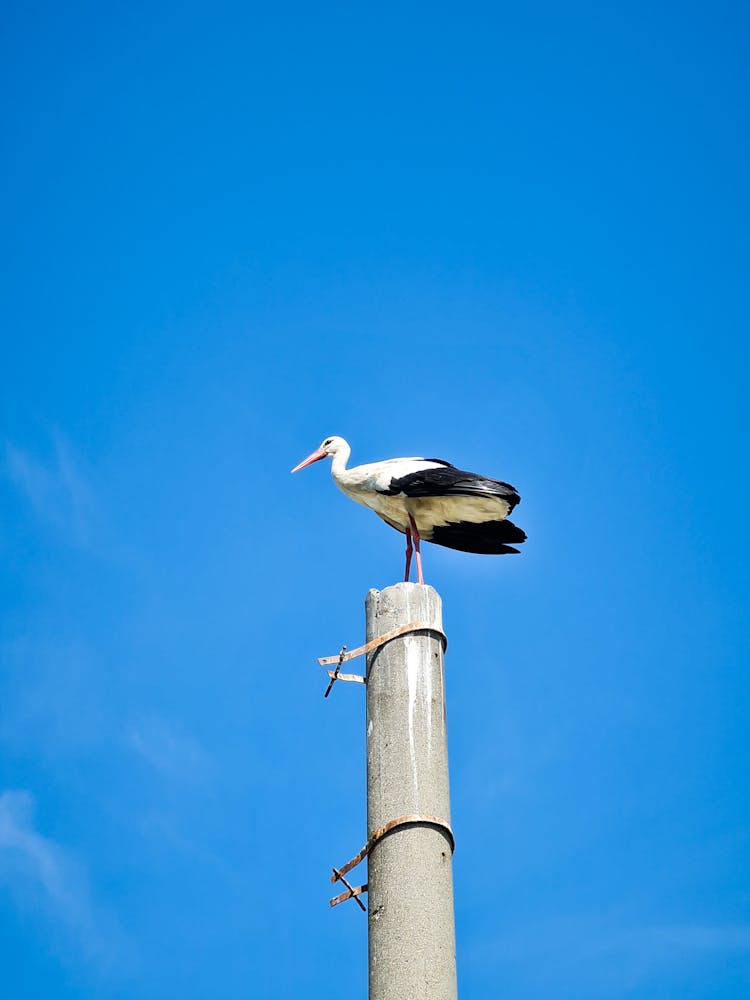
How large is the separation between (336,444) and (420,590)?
150 inches

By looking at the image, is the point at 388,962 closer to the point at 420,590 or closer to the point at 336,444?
the point at 420,590

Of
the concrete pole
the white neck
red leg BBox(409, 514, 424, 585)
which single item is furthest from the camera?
the white neck

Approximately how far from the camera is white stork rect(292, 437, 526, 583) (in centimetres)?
942

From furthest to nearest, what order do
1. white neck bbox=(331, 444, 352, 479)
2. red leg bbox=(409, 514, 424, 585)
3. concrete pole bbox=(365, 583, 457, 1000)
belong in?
white neck bbox=(331, 444, 352, 479), red leg bbox=(409, 514, 424, 585), concrete pole bbox=(365, 583, 457, 1000)

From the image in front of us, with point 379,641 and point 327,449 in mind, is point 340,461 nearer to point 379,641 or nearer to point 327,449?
point 327,449

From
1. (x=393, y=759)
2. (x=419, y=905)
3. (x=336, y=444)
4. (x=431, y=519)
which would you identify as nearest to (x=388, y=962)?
(x=419, y=905)

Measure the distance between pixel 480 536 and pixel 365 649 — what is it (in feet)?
8.47

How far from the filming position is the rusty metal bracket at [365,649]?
7672 millimetres

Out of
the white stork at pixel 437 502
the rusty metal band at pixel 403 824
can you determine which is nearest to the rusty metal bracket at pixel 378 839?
the rusty metal band at pixel 403 824

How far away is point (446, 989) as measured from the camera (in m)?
6.60

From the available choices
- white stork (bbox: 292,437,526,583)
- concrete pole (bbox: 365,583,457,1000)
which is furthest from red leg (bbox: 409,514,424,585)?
concrete pole (bbox: 365,583,457,1000)

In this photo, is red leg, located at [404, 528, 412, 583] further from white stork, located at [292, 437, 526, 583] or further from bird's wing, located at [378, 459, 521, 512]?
bird's wing, located at [378, 459, 521, 512]

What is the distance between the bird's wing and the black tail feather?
444mm

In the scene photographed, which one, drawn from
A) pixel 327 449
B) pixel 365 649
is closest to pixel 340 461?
pixel 327 449
